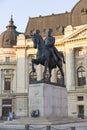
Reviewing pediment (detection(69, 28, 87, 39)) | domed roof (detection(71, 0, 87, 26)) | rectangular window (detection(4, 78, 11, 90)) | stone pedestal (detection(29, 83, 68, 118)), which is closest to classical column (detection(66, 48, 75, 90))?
pediment (detection(69, 28, 87, 39))

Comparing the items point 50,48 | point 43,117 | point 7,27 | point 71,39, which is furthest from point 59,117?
point 7,27

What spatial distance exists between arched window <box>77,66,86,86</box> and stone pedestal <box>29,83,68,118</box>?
3794 centimetres

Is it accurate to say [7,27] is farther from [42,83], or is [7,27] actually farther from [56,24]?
[42,83]

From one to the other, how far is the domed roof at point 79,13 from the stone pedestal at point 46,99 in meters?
42.7

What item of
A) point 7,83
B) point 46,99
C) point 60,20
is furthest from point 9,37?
point 46,99

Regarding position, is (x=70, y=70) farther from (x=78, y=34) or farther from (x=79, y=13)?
(x=79, y=13)

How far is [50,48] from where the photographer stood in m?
25.3

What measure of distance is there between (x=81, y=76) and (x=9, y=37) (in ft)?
70.3

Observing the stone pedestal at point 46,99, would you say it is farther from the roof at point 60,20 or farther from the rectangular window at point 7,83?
the rectangular window at point 7,83

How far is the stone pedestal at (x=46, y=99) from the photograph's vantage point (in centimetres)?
2356

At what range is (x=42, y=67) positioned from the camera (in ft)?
224

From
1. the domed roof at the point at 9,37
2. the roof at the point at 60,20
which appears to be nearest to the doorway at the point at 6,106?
the domed roof at the point at 9,37

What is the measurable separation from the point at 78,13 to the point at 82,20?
2715 mm

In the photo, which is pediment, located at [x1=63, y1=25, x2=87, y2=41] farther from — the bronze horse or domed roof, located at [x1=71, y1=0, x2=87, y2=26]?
the bronze horse
